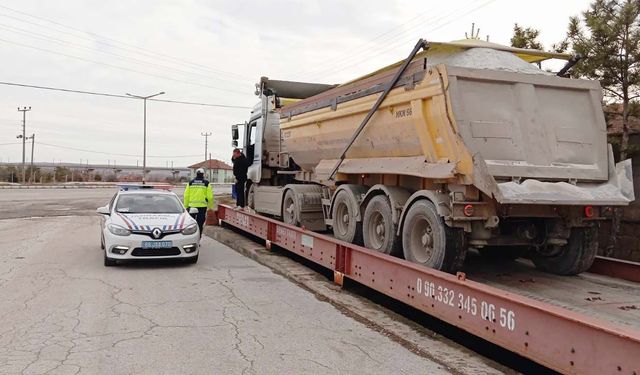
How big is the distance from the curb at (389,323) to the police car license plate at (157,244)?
172cm

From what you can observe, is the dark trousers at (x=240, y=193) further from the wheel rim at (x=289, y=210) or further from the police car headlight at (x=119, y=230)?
the police car headlight at (x=119, y=230)

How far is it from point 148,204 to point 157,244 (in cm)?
162

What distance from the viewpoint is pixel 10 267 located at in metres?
9.30

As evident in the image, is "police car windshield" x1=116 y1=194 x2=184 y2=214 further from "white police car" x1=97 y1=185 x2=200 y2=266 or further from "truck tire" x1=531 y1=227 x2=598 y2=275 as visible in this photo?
"truck tire" x1=531 y1=227 x2=598 y2=275

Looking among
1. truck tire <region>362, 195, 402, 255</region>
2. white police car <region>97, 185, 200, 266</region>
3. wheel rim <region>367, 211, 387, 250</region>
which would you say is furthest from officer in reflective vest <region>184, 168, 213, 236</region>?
wheel rim <region>367, 211, 387, 250</region>

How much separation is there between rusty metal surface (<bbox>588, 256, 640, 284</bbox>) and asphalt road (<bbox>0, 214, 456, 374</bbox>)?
3.47 metres

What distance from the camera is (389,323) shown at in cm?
614

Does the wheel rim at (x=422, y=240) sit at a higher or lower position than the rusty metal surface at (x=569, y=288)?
higher

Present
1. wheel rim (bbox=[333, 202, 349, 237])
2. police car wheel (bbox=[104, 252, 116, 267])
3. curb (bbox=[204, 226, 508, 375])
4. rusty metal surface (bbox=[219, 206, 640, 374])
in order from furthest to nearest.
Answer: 1. police car wheel (bbox=[104, 252, 116, 267])
2. wheel rim (bbox=[333, 202, 349, 237])
3. curb (bbox=[204, 226, 508, 375])
4. rusty metal surface (bbox=[219, 206, 640, 374])

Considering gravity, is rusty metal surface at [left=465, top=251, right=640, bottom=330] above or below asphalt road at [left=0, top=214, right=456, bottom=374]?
above

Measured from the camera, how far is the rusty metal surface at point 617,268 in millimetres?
6832

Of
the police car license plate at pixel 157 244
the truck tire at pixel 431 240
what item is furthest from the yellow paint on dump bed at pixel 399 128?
the police car license plate at pixel 157 244

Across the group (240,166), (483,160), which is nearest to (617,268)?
(483,160)

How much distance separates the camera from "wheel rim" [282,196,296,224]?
448 inches
